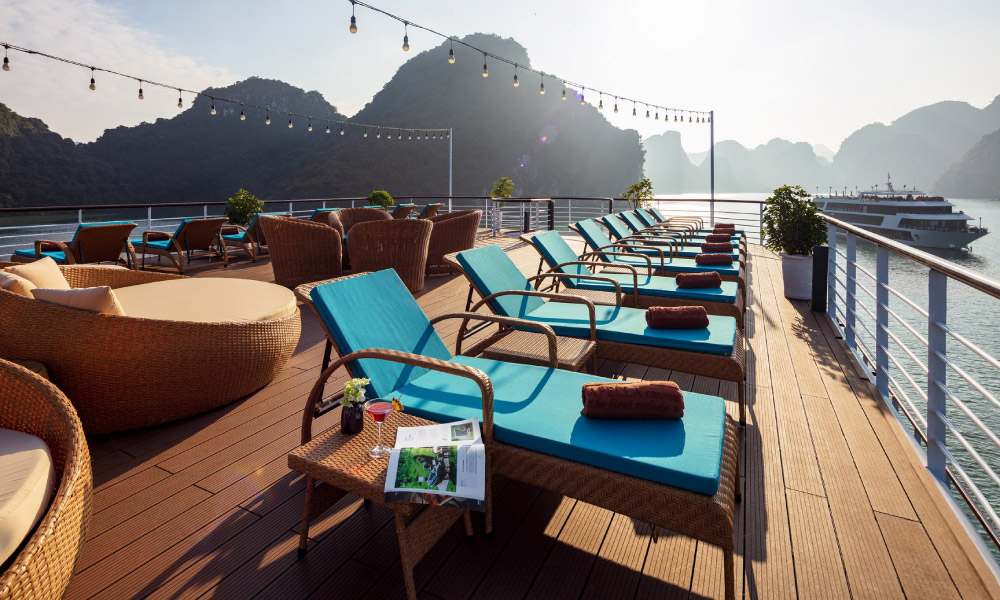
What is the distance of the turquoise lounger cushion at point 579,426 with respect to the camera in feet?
4.23

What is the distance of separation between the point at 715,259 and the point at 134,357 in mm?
4285

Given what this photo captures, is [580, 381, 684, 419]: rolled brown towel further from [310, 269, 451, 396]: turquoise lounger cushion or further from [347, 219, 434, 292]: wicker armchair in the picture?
[347, 219, 434, 292]: wicker armchair

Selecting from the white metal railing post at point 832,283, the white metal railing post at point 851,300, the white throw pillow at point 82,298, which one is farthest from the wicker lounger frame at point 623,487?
the white metal railing post at point 832,283

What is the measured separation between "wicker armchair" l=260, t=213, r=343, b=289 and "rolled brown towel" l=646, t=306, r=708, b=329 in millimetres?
3593

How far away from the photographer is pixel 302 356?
329 centimetres

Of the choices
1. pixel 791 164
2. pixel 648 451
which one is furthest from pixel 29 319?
pixel 791 164

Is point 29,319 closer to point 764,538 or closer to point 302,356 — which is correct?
point 302,356

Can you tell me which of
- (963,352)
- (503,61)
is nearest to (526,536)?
(963,352)

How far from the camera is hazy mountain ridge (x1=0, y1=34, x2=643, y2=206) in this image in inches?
921

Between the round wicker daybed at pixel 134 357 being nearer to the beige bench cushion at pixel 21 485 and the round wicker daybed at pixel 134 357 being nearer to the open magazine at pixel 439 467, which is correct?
the beige bench cushion at pixel 21 485

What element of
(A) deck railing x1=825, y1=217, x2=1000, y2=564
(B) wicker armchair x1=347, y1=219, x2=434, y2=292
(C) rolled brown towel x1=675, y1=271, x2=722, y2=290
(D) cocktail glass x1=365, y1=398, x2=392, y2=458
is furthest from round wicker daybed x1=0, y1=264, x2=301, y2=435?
(A) deck railing x1=825, y1=217, x2=1000, y2=564

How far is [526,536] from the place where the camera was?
1.59 m

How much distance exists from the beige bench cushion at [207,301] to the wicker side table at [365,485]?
4.13 ft

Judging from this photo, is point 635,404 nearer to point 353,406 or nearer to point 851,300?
point 353,406
